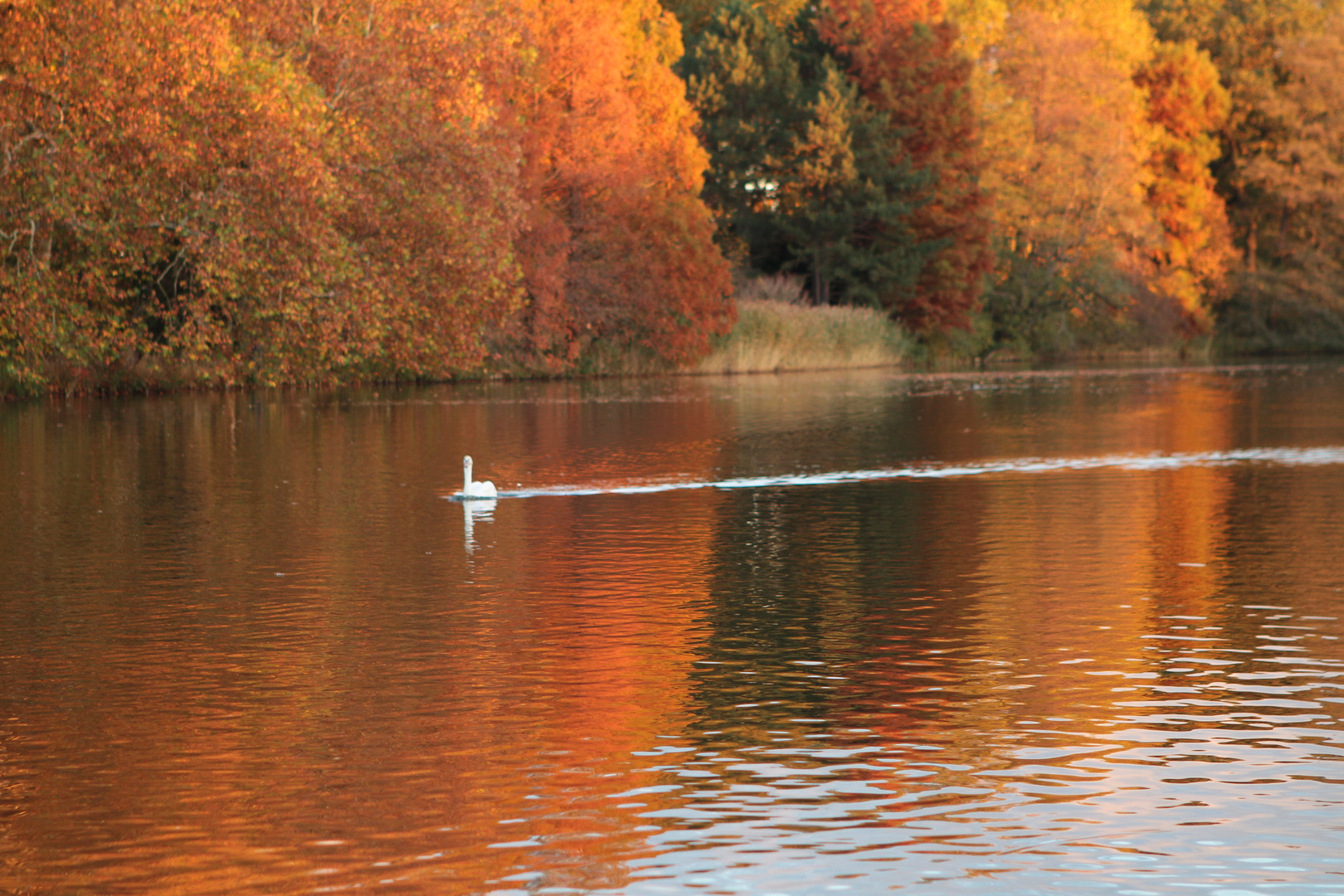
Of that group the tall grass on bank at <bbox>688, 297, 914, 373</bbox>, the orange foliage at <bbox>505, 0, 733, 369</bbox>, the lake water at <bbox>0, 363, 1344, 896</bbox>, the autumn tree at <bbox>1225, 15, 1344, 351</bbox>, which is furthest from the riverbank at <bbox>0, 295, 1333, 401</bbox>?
the lake water at <bbox>0, 363, 1344, 896</bbox>

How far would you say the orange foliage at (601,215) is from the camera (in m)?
52.0

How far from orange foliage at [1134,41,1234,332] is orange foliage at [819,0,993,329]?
55.8 feet

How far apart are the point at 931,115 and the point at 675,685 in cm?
6192

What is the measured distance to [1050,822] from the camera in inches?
Answer: 237

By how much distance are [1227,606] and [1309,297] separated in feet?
255

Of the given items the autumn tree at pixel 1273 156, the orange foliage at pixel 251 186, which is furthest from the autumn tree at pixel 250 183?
the autumn tree at pixel 1273 156

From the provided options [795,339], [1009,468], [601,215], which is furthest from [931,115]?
[1009,468]

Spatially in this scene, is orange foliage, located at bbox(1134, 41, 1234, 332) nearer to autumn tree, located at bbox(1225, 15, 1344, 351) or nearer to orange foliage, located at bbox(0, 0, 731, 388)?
autumn tree, located at bbox(1225, 15, 1344, 351)

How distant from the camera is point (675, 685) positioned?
8484mm

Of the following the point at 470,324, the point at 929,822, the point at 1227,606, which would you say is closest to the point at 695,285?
the point at 470,324

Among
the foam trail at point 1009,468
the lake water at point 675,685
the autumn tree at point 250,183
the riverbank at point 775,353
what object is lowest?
the lake water at point 675,685

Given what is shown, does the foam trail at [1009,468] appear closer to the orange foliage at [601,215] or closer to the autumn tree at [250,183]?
→ the autumn tree at [250,183]

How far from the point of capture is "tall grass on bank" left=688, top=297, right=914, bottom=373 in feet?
196

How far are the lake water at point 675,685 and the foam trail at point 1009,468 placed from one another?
0.87ft
